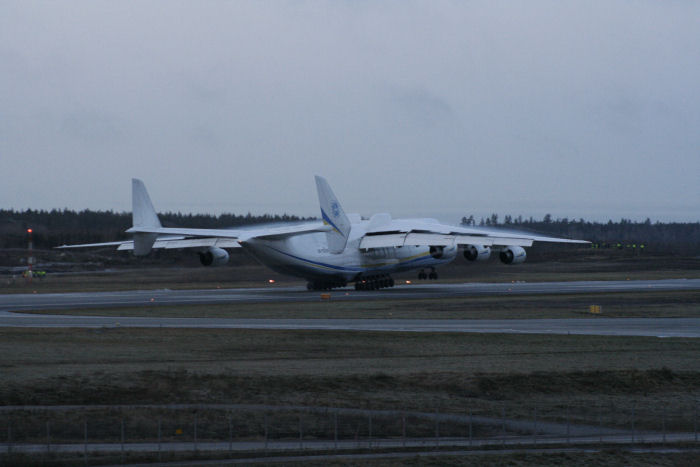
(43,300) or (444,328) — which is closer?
(444,328)

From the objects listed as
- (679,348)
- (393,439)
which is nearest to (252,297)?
(679,348)

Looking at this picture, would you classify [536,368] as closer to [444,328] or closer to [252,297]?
[444,328]

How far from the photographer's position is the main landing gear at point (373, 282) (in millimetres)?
66562

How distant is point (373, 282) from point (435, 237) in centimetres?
801

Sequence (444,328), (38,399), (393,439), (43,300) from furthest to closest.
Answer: (43,300) → (444,328) → (38,399) → (393,439)

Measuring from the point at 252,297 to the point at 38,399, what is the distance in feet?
119

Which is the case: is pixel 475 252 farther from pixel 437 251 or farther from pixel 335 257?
pixel 335 257

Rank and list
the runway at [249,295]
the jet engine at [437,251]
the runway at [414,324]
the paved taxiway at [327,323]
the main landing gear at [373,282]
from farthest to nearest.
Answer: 1. the jet engine at [437,251]
2. the main landing gear at [373,282]
3. the runway at [249,295]
4. the paved taxiway at [327,323]
5. the runway at [414,324]

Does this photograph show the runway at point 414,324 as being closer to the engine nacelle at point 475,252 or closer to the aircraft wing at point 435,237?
the aircraft wing at point 435,237

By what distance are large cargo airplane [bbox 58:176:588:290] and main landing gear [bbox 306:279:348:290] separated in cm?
7

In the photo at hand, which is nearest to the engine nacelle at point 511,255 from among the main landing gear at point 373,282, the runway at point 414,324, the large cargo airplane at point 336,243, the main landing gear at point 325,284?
the large cargo airplane at point 336,243

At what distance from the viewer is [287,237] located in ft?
189

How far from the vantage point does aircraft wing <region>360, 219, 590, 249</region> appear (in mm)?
58719

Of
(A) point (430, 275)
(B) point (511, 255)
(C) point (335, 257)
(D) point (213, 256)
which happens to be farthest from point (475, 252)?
(D) point (213, 256)
